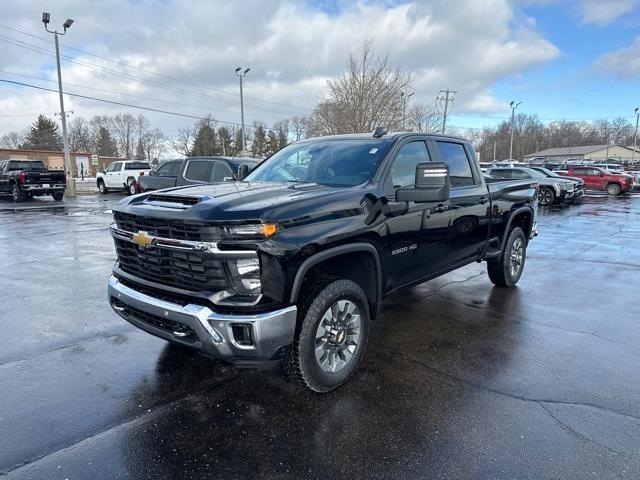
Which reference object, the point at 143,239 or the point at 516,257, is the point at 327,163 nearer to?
the point at 143,239

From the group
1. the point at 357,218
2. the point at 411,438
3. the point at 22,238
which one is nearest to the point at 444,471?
the point at 411,438

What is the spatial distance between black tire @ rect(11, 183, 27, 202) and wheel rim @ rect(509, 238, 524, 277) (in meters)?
22.3

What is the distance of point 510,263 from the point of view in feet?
20.0

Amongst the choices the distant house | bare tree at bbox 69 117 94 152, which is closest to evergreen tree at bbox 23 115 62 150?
bare tree at bbox 69 117 94 152

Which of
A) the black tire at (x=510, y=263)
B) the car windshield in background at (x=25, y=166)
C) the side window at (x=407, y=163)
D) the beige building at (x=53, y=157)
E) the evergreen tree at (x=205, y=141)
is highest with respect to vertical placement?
the evergreen tree at (x=205, y=141)

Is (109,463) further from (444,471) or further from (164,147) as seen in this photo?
(164,147)

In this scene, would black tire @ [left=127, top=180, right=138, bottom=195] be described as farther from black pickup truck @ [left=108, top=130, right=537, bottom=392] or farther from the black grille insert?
the black grille insert

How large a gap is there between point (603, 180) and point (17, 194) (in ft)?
104

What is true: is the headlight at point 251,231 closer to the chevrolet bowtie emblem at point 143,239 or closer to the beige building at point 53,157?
the chevrolet bowtie emblem at point 143,239

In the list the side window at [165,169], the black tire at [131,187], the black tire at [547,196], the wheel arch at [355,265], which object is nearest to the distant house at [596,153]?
the black tire at [547,196]

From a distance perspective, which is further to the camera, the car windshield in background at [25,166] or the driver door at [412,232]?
the car windshield in background at [25,166]

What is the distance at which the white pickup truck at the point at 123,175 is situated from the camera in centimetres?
2522

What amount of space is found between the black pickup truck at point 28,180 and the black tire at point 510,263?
21.3 metres

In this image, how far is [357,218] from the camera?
133 inches
